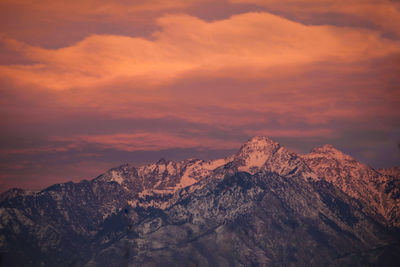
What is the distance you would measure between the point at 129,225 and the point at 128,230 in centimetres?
188

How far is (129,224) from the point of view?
118688 mm

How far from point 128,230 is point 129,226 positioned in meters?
2.00

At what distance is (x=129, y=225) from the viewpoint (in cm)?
11681

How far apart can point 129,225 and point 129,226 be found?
0.29m

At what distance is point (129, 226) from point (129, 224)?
2.14 meters

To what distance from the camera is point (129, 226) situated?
382 feet

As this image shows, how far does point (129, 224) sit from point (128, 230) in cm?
116

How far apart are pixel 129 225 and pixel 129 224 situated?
1889 mm

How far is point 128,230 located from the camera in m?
118
